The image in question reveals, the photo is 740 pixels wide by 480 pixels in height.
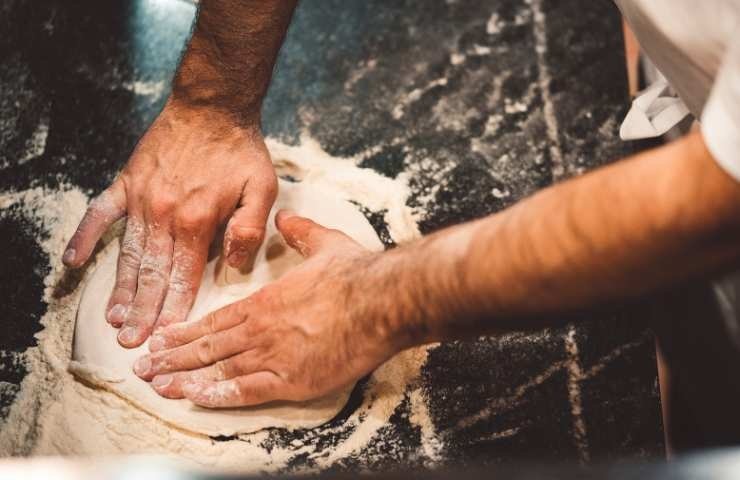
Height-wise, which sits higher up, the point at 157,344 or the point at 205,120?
the point at 205,120

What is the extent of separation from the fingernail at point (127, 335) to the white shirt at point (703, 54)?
89 centimetres

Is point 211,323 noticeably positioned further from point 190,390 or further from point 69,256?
point 69,256

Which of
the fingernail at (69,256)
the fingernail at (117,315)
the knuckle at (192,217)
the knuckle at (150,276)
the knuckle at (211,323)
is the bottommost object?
the knuckle at (211,323)

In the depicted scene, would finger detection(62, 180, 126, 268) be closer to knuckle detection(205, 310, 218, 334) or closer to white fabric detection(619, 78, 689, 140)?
knuckle detection(205, 310, 218, 334)

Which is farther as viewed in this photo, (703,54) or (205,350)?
(205,350)

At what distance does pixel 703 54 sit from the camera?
905mm

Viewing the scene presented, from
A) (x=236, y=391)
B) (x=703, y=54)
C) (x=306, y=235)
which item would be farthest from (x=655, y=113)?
(x=236, y=391)

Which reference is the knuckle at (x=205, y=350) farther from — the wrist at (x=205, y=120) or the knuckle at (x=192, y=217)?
the wrist at (x=205, y=120)

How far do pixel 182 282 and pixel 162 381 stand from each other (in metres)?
0.17

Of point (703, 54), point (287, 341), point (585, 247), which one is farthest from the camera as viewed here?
point (287, 341)

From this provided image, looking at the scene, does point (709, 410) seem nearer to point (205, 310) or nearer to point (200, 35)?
point (205, 310)

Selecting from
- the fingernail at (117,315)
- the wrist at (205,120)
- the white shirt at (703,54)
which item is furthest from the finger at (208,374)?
the white shirt at (703,54)

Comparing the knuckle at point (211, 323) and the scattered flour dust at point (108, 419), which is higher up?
the knuckle at point (211, 323)

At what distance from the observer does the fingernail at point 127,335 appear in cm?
109
